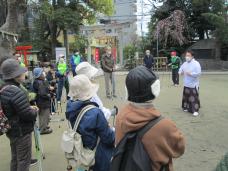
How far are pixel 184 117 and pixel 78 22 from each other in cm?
2180

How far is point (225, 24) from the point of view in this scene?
91.1 ft

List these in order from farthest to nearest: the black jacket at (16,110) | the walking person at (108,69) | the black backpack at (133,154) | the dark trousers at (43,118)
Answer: the walking person at (108,69)
the dark trousers at (43,118)
the black jacket at (16,110)
the black backpack at (133,154)

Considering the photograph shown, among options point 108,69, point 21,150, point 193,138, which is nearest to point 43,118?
point 193,138

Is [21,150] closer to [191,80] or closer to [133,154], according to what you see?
Answer: [133,154]

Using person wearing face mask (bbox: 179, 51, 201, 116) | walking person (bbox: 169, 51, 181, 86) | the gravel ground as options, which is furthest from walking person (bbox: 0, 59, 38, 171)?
Answer: walking person (bbox: 169, 51, 181, 86)

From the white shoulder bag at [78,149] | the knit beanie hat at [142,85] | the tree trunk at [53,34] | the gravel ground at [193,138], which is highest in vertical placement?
the tree trunk at [53,34]

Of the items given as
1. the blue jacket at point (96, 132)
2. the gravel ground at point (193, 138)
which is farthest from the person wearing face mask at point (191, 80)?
the blue jacket at point (96, 132)

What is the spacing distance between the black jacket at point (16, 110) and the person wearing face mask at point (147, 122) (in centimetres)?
175

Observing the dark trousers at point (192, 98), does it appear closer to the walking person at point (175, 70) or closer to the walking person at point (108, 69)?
the walking person at point (108, 69)

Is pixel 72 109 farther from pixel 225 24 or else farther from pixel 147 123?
pixel 225 24

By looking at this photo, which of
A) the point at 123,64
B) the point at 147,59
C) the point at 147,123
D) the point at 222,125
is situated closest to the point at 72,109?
the point at 147,123

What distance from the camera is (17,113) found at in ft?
14.2

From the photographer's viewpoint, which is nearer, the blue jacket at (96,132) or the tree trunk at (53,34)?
the blue jacket at (96,132)

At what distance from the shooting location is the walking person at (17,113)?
425 cm
